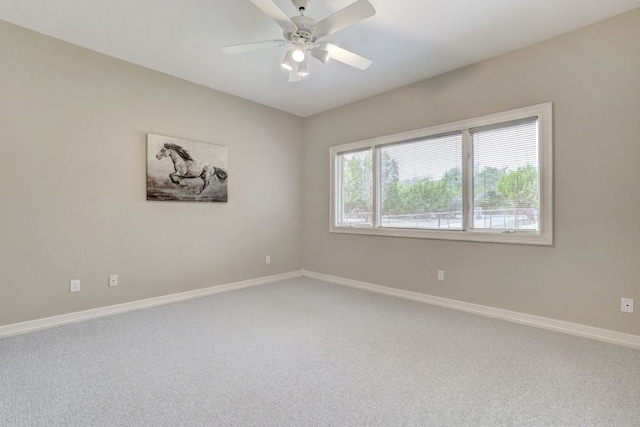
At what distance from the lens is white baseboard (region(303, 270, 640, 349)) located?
259 centimetres

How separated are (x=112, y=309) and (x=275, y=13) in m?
3.31

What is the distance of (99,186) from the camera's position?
127 inches

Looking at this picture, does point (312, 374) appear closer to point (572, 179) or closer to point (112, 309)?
point (112, 309)

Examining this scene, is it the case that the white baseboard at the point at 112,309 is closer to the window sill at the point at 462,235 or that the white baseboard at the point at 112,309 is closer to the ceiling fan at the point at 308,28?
the window sill at the point at 462,235

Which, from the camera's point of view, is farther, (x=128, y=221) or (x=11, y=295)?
(x=128, y=221)

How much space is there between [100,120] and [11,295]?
1838mm

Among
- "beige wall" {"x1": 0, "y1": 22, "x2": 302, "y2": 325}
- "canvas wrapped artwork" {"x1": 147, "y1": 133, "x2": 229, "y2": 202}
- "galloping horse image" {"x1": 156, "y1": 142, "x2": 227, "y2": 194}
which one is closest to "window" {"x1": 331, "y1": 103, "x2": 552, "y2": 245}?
"beige wall" {"x1": 0, "y1": 22, "x2": 302, "y2": 325}

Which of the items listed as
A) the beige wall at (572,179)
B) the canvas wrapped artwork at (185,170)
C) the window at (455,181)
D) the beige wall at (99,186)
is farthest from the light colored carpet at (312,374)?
the canvas wrapped artwork at (185,170)

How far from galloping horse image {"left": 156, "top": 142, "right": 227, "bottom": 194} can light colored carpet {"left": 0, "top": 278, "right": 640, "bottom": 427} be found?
5.40 feet

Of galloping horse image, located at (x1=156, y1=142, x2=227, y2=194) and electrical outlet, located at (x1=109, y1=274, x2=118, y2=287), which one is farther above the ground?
galloping horse image, located at (x1=156, y1=142, x2=227, y2=194)

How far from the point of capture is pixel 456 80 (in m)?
3.54

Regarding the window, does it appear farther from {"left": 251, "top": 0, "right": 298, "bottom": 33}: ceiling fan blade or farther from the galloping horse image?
{"left": 251, "top": 0, "right": 298, "bottom": 33}: ceiling fan blade

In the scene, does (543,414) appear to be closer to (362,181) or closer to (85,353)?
(85,353)

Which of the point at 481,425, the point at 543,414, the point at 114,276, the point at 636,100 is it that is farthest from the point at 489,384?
the point at 114,276
